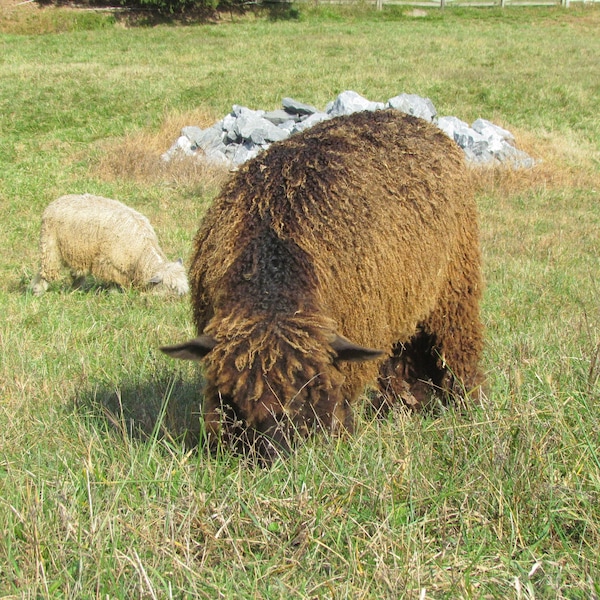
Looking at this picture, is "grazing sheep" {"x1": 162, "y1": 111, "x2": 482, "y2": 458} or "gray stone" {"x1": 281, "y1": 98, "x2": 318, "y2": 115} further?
"gray stone" {"x1": 281, "y1": 98, "x2": 318, "y2": 115}

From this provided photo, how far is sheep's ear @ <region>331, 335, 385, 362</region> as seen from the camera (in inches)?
141

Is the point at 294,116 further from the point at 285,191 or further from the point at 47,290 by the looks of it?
the point at 285,191

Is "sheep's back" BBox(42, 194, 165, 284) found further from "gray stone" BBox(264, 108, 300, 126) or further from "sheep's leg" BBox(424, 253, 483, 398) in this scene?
"gray stone" BBox(264, 108, 300, 126)

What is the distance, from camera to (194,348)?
3631 mm

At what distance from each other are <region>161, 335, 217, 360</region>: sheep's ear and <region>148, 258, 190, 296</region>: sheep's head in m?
5.41

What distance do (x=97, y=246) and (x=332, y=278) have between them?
6.37 meters

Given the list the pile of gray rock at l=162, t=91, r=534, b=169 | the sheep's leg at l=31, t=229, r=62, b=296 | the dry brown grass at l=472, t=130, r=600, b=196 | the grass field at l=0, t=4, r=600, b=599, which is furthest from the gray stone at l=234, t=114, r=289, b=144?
the sheep's leg at l=31, t=229, r=62, b=296

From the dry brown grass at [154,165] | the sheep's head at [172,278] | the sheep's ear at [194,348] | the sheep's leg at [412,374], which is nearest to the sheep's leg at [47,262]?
the sheep's head at [172,278]

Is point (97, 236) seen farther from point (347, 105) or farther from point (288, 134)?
point (347, 105)

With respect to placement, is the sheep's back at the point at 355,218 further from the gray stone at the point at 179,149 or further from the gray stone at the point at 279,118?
the gray stone at the point at 279,118

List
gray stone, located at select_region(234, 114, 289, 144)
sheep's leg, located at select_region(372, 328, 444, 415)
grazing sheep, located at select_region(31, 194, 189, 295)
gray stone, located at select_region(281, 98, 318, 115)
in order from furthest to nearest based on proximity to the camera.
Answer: gray stone, located at select_region(281, 98, 318, 115) < gray stone, located at select_region(234, 114, 289, 144) < grazing sheep, located at select_region(31, 194, 189, 295) < sheep's leg, located at select_region(372, 328, 444, 415)

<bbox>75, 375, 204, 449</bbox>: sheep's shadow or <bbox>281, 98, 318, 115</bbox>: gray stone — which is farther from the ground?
<bbox>281, 98, 318, 115</bbox>: gray stone

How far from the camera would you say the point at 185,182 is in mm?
A: 14141

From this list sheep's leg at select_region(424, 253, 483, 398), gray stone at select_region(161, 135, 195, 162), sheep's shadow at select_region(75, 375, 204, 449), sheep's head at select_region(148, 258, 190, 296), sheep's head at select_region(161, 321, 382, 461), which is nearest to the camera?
sheep's head at select_region(161, 321, 382, 461)
